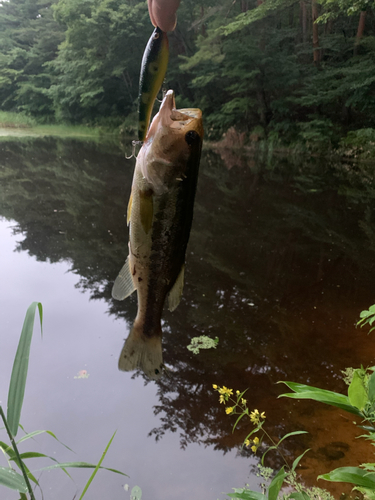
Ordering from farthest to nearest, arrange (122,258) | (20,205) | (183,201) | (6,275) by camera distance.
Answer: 1. (20,205)
2. (122,258)
3. (6,275)
4. (183,201)

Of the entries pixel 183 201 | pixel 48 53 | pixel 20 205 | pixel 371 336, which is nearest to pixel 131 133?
pixel 48 53

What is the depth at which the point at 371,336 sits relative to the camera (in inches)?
146

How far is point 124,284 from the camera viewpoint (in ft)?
3.75

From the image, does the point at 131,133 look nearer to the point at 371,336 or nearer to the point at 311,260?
the point at 311,260

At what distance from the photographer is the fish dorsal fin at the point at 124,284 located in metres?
1.13

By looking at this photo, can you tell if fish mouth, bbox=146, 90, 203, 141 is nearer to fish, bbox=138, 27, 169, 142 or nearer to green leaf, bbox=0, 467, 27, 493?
fish, bbox=138, 27, 169, 142

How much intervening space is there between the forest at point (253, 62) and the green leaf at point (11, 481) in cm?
1567

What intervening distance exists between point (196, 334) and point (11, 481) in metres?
2.93

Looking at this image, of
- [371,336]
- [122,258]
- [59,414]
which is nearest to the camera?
[59,414]

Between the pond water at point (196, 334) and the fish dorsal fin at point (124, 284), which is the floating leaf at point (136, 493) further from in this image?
the fish dorsal fin at point (124, 284)

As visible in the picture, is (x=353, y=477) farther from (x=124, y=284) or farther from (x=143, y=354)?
(x=124, y=284)

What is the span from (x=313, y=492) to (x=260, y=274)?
3.16 metres

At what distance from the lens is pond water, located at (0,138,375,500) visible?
2545 millimetres

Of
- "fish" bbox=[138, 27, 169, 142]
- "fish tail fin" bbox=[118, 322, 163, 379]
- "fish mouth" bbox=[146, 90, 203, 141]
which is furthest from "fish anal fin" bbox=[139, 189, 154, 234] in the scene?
"fish tail fin" bbox=[118, 322, 163, 379]
